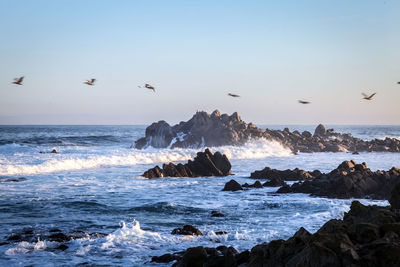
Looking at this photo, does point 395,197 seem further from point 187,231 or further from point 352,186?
point 352,186

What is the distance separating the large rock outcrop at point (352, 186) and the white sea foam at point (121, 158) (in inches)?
790

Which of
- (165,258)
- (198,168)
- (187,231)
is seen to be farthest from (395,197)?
(198,168)

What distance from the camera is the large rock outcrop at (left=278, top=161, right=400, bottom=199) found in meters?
22.5

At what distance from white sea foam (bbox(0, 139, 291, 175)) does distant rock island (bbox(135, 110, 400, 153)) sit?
6.34 ft

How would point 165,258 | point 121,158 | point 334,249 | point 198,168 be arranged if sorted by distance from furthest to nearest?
point 121,158, point 198,168, point 165,258, point 334,249

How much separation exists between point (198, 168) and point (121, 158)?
42.5ft

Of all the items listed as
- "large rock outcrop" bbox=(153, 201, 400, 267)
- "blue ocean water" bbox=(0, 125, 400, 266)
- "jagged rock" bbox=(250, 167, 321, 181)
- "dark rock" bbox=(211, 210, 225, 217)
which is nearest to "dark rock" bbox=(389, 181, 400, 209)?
"large rock outcrop" bbox=(153, 201, 400, 267)

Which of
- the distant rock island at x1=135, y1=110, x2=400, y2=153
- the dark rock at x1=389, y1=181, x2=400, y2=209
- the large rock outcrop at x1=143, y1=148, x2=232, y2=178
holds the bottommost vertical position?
the large rock outcrop at x1=143, y1=148, x2=232, y2=178

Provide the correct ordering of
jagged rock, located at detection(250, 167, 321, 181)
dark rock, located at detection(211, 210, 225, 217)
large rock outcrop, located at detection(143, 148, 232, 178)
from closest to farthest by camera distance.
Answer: dark rock, located at detection(211, 210, 225, 217)
jagged rock, located at detection(250, 167, 321, 181)
large rock outcrop, located at detection(143, 148, 232, 178)

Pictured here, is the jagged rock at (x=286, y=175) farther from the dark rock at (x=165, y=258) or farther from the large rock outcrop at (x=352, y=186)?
the dark rock at (x=165, y=258)

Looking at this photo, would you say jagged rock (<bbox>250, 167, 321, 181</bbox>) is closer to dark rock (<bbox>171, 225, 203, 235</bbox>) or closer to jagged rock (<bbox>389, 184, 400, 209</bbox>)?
dark rock (<bbox>171, 225, 203, 235</bbox>)

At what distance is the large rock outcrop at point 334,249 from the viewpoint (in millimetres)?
7980

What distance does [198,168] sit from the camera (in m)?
33.8

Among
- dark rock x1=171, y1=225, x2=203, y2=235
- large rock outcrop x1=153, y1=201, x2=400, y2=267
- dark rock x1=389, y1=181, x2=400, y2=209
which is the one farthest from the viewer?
dark rock x1=171, y1=225, x2=203, y2=235
